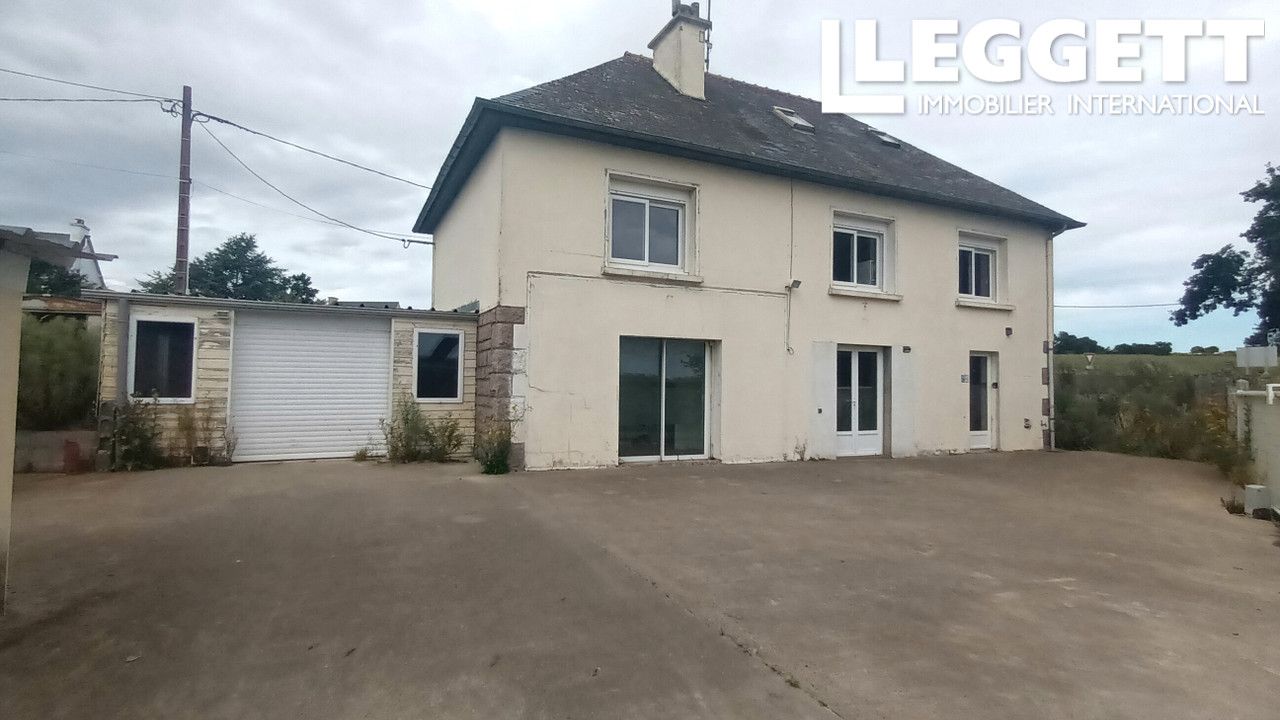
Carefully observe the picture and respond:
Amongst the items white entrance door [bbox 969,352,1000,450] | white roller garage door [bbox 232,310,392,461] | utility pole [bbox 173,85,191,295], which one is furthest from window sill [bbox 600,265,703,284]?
utility pole [bbox 173,85,191,295]

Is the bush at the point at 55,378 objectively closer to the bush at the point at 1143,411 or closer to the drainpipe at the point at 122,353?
the drainpipe at the point at 122,353

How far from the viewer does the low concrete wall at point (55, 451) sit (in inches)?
337

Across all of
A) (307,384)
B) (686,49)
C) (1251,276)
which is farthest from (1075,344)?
(307,384)

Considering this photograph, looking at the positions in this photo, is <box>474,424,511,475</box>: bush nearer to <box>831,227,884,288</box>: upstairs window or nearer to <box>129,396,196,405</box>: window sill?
<box>129,396,196,405</box>: window sill

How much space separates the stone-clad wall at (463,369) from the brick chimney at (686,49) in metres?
6.32

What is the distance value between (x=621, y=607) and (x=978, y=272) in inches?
495

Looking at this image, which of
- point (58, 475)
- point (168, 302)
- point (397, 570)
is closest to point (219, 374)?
point (168, 302)

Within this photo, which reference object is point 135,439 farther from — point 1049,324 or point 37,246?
point 1049,324

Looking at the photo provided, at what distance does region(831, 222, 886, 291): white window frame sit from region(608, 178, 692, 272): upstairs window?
3007mm

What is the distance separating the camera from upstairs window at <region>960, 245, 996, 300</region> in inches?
533

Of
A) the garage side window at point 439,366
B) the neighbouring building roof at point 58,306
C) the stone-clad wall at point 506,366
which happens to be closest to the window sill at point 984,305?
the stone-clad wall at point 506,366

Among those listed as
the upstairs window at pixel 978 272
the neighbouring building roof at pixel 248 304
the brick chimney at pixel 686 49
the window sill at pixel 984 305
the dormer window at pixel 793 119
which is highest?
the brick chimney at pixel 686 49

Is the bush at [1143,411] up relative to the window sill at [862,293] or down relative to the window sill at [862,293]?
down

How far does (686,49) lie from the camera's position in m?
12.8
